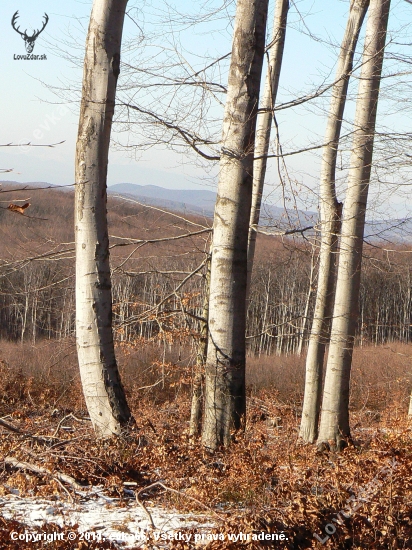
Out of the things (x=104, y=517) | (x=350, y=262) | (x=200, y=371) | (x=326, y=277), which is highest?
(x=350, y=262)

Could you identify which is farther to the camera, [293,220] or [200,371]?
[200,371]

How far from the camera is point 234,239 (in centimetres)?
568

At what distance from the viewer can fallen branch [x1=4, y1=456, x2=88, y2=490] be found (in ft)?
15.2

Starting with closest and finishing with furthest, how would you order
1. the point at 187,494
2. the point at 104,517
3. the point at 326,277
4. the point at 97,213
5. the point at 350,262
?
the point at 104,517
the point at 187,494
the point at 97,213
the point at 350,262
the point at 326,277

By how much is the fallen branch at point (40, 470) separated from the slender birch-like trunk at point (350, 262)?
4127mm

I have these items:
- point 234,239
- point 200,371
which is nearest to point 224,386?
point 234,239

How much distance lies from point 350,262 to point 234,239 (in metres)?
2.70

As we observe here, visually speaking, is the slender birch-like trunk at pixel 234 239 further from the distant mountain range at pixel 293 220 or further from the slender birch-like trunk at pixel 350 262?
the slender birch-like trunk at pixel 350 262

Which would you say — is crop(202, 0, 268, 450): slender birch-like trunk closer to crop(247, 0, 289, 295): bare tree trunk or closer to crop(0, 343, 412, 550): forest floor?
crop(0, 343, 412, 550): forest floor

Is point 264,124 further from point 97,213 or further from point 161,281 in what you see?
point 161,281

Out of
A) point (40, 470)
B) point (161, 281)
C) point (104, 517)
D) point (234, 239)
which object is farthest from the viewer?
point (161, 281)

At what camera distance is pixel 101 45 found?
5.50 m

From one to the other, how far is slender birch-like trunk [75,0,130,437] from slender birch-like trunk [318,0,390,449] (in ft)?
11.2

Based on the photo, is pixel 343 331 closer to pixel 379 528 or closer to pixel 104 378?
pixel 104 378
